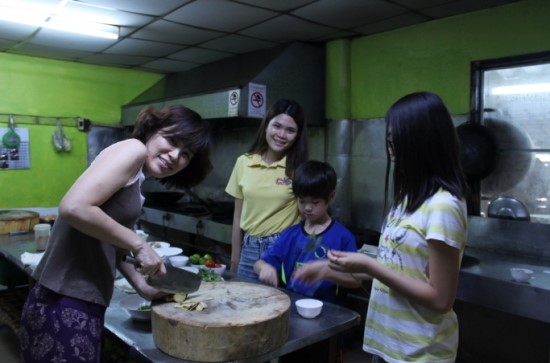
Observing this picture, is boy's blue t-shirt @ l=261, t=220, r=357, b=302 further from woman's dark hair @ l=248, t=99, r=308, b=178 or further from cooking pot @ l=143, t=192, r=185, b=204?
cooking pot @ l=143, t=192, r=185, b=204

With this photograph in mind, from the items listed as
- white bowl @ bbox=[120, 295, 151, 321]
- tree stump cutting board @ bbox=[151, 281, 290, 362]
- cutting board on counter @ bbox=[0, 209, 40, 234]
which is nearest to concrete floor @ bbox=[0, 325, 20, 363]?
cutting board on counter @ bbox=[0, 209, 40, 234]

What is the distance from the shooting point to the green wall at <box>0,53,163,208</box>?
14.0ft

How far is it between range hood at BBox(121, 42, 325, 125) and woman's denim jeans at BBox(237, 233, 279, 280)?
4.71 feet

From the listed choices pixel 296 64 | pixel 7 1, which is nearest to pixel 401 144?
pixel 296 64

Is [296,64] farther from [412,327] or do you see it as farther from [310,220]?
[412,327]

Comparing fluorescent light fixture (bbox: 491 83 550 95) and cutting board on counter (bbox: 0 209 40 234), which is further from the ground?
fluorescent light fixture (bbox: 491 83 550 95)

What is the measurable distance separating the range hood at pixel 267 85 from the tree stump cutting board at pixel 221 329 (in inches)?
86.7

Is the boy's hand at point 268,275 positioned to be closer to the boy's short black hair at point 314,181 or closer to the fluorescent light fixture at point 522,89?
the boy's short black hair at point 314,181

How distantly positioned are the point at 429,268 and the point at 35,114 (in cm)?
448

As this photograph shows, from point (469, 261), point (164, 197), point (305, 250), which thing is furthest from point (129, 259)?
point (164, 197)

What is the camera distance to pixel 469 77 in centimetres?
282

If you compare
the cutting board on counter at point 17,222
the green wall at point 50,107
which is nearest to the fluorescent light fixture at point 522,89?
the cutting board on counter at point 17,222

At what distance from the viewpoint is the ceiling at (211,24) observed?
2.72 metres

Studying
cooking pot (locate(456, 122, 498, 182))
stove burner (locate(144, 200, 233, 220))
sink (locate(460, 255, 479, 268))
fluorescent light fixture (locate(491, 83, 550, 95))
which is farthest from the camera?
stove burner (locate(144, 200, 233, 220))
